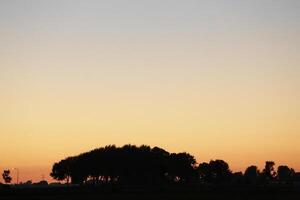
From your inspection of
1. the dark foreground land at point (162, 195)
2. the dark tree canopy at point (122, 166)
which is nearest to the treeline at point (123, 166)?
the dark tree canopy at point (122, 166)

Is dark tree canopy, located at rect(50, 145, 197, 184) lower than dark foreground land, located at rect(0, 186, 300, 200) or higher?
higher

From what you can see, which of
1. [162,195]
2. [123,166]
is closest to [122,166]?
[123,166]

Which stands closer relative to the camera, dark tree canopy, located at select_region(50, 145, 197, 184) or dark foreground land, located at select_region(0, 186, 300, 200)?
dark foreground land, located at select_region(0, 186, 300, 200)

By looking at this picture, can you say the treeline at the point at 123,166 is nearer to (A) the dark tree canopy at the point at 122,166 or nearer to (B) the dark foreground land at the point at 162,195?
(A) the dark tree canopy at the point at 122,166

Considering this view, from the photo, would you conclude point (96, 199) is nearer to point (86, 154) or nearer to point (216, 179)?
point (86, 154)

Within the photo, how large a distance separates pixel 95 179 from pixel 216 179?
58315 mm

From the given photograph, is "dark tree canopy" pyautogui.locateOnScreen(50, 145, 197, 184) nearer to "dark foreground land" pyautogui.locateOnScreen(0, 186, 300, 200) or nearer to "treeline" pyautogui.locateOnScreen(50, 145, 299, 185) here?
"treeline" pyautogui.locateOnScreen(50, 145, 299, 185)

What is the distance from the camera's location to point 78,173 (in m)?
153

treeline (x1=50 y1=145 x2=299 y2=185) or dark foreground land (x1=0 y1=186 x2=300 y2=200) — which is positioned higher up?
treeline (x1=50 y1=145 x2=299 y2=185)

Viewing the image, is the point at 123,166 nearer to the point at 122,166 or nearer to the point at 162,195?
the point at 122,166

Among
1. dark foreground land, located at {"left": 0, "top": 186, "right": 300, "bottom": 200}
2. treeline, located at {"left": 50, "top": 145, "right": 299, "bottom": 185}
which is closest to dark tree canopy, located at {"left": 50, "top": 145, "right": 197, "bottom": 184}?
treeline, located at {"left": 50, "top": 145, "right": 299, "bottom": 185}

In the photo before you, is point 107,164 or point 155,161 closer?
point 107,164

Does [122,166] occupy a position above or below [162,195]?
above

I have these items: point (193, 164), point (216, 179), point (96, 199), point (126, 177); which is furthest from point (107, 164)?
point (96, 199)
